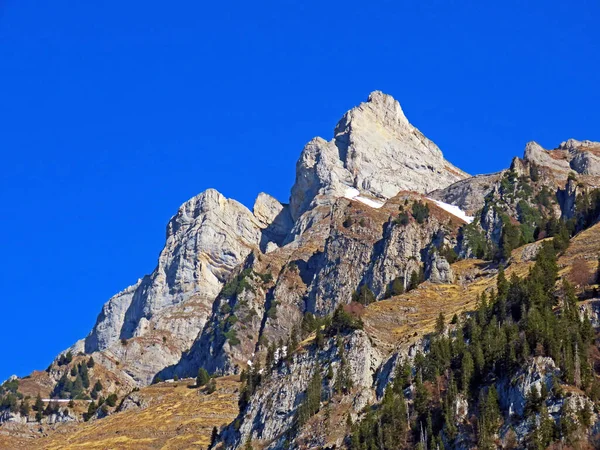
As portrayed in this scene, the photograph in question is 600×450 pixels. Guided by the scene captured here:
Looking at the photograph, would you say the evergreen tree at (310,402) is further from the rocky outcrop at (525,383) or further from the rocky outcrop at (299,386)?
the rocky outcrop at (525,383)

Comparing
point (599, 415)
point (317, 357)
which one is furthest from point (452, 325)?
point (599, 415)

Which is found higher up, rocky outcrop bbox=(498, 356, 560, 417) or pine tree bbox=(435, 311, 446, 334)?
pine tree bbox=(435, 311, 446, 334)

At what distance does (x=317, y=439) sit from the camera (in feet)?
575

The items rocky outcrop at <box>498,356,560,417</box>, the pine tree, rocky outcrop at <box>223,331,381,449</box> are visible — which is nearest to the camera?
rocky outcrop at <box>498,356,560,417</box>

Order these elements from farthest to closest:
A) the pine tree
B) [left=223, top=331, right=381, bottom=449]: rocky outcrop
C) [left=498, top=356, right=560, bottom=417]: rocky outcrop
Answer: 1. the pine tree
2. [left=223, top=331, right=381, bottom=449]: rocky outcrop
3. [left=498, top=356, right=560, bottom=417]: rocky outcrop

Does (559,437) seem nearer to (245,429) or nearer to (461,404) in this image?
(461,404)

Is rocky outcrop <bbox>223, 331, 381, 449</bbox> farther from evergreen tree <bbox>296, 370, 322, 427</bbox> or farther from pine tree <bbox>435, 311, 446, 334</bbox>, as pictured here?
pine tree <bbox>435, 311, 446, 334</bbox>

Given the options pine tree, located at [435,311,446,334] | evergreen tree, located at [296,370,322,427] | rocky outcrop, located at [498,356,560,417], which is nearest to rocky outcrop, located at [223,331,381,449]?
evergreen tree, located at [296,370,322,427]

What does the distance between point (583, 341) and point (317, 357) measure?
4643 cm

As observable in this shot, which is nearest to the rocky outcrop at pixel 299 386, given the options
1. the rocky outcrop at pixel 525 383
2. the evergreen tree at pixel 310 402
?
the evergreen tree at pixel 310 402

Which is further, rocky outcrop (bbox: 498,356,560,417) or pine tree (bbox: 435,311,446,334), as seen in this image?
pine tree (bbox: 435,311,446,334)

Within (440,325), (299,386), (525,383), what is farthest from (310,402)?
(525,383)

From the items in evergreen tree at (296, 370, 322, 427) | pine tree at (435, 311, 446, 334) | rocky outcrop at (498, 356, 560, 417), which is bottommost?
rocky outcrop at (498, 356, 560, 417)

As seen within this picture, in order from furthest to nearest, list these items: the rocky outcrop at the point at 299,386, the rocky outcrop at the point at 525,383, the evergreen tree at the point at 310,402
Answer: the rocky outcrop at the point at 299,386 < the evergreen tree at the point at 310,402 < the rocky outcrop at the point at 525,383
